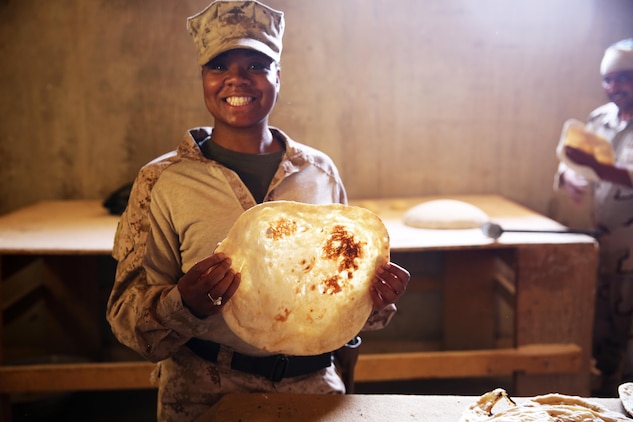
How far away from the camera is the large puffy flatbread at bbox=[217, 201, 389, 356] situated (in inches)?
48.3

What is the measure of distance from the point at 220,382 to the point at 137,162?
83.0 inches

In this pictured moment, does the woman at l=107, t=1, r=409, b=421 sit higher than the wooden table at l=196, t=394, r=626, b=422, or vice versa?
the woman at l=107, t=1, r=409, b=421

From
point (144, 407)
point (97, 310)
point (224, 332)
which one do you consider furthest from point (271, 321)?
point (97, 310)

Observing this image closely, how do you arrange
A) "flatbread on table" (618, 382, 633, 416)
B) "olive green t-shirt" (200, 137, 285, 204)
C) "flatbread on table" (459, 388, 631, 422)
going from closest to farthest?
"flatbread on table" (459, 388, 631, 422)
"flatbread on table" (618, 382, 633, 416)
"olive green t-shirt" (200, 137, 285, 204)

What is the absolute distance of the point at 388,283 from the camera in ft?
3.98

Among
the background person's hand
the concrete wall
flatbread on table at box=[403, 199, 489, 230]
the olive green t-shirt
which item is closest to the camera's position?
the olive green t-shirt

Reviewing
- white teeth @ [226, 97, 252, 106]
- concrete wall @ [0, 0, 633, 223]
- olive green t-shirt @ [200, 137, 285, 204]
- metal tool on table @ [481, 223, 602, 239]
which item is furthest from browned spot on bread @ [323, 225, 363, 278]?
concrete wall @ [0, 0, 633, 223]

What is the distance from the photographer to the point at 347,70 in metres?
3.22

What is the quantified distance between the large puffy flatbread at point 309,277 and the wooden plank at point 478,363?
1230mm

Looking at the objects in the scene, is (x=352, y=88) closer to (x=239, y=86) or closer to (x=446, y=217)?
(x=446, y=217)

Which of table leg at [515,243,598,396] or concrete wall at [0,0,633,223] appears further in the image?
concrete wall at [0,0,633,223]

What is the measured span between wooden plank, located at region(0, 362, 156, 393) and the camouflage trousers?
99 cm

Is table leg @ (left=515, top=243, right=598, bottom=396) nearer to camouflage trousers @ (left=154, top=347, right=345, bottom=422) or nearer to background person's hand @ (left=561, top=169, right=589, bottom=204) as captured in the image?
background person's hand @ (left=561, top=169, right=589, bottom=204)

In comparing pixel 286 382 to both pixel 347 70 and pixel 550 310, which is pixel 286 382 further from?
pixel 347 70
